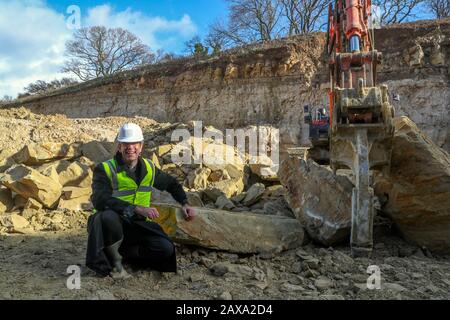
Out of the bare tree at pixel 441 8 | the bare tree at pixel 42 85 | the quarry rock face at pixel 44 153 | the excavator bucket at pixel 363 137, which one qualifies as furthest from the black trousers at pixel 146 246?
the bare tree at pixel 42 85

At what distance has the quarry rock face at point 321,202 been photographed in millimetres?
4395

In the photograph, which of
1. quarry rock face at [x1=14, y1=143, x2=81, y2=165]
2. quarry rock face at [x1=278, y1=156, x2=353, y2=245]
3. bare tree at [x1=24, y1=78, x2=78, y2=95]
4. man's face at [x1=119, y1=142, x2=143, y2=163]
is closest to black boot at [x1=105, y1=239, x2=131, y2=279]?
man's face at [x1=119, y1=142, x2=143, y2=163]

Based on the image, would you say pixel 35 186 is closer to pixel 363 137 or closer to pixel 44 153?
pixel 44 153

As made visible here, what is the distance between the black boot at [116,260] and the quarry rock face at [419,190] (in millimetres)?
3049

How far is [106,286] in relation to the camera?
3.33 m

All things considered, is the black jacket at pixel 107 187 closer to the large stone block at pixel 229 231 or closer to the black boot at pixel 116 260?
the black boot at pixel 116 260

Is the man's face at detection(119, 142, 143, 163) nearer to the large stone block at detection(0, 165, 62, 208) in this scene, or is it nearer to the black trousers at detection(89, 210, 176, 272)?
the black trousers at detection(89, 210, 176, 272)

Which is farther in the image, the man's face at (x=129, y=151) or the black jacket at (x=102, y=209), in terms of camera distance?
the man's face at (x=129, y=151)

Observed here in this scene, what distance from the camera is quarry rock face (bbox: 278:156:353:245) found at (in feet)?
14.4

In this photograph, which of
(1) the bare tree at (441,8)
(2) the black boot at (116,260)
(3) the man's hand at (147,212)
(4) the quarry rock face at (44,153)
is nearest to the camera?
(3) the man's hand at (147,212)

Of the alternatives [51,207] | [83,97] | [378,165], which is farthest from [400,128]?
[83,97]

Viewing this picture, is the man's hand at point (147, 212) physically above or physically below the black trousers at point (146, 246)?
above

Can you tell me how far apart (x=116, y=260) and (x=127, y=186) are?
629 millimetres

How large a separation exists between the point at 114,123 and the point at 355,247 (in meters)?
10.5
